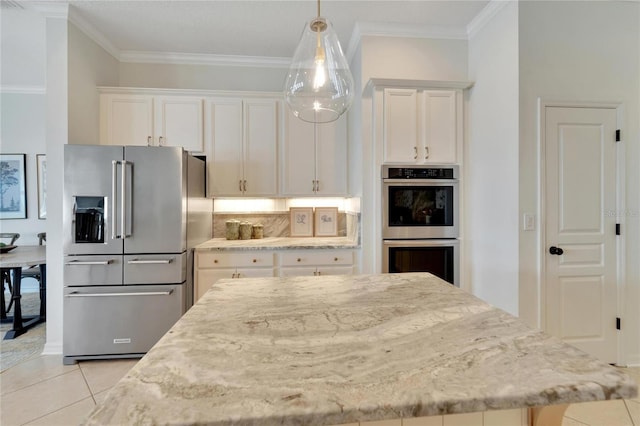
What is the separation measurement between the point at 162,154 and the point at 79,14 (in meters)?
1.56

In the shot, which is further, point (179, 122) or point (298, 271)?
point (179, 122)

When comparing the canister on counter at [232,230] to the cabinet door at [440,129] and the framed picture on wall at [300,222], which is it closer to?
the framed picture on wall at [300,222]

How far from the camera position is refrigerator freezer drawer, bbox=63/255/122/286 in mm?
2488

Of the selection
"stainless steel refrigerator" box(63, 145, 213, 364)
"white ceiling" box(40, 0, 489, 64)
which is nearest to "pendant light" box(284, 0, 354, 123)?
"white ceiling" box(40, 0, 489, 64)

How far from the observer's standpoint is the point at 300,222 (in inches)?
138

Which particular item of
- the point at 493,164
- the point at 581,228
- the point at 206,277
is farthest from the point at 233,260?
the point at 581,228

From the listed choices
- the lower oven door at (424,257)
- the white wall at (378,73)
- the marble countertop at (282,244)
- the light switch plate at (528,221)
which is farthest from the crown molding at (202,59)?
the light switch plate at (528,221)

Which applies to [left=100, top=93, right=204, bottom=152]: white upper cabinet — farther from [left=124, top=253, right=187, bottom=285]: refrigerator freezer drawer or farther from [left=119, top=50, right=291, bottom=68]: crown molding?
[left=124, top=253, right=187, bottom=285]: refrigerator freezer drawer

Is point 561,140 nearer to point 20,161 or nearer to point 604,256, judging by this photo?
point 604,256

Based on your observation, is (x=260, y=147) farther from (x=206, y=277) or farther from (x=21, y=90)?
(x=21, y=90)

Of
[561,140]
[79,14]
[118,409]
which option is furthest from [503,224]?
[79,14]

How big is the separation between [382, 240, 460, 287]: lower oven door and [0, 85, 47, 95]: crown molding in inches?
207

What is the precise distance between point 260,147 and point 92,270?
1.93 m

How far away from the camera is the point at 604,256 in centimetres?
241
